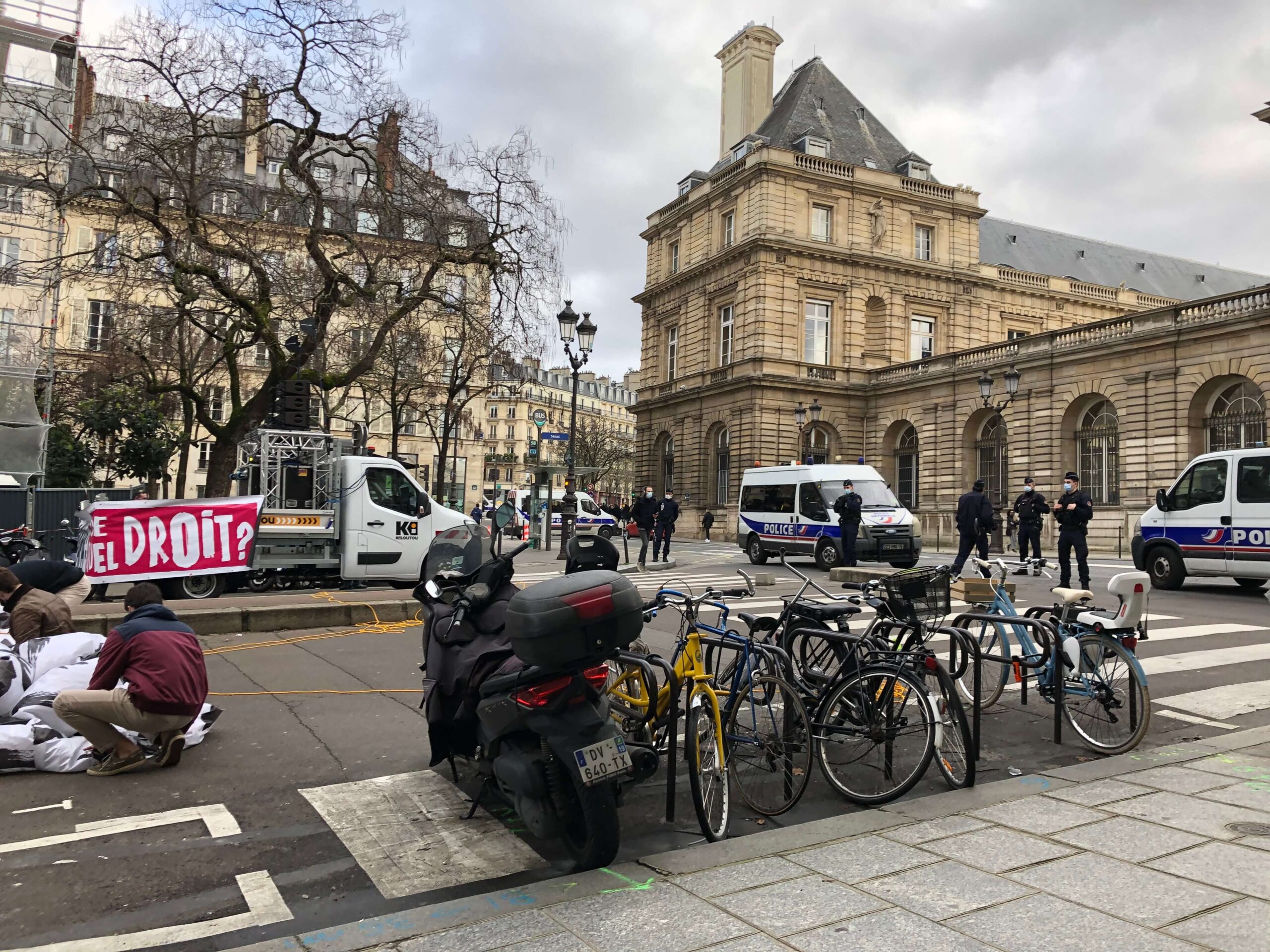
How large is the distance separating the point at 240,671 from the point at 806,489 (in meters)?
16.3

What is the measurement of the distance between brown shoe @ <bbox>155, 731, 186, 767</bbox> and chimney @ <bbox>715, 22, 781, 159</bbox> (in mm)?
54788

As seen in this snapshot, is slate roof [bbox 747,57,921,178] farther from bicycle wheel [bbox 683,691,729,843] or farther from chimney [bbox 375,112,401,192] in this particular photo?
bicycle wheel [bbox 683,691,729,843]

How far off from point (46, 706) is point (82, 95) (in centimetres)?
2415

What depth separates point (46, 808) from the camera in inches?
183

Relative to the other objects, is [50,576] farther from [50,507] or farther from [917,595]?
[50,507]

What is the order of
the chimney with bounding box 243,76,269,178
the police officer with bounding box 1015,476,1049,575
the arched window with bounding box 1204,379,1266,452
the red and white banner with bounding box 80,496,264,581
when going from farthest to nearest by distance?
the arched window with bounding box 1204,379,1266,452 < the police officer with bounding box 1015,476,1049,575 < the chimney with bounding box 243,76,269,178 < the red and white banner with bounding box 80,496,264,581

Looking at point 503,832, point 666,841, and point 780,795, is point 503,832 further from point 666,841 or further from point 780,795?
point 780,795

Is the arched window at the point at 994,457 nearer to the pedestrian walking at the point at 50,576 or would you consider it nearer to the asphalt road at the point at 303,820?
the asphalt road at the point at 303,820

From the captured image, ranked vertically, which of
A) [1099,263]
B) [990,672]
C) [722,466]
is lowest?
[990,672]

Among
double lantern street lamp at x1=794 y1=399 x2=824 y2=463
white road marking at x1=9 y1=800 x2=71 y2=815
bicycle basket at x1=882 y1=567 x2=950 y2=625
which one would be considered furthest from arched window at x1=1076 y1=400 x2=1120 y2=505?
white road marking at x1=9 y1=800 x2=71 y2=815

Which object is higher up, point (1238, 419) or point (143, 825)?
point (1238, 419)

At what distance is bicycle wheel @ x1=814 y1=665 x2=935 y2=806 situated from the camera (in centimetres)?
467

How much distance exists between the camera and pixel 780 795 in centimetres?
467

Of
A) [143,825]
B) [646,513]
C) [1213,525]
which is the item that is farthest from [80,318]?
[143,825]
